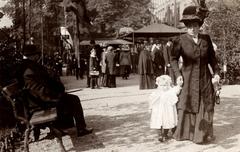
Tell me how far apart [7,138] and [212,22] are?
16512 millimetres

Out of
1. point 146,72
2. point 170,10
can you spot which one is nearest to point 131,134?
point 146,72

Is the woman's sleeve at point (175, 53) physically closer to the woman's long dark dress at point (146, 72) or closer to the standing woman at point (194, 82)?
the standing woman at point (194, 82)

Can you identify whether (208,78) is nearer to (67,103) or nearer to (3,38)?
(67,103)

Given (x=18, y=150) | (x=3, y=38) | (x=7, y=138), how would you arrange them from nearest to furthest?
(x=7, y=138) → (x=18, y=150) → (x=3, y=38)

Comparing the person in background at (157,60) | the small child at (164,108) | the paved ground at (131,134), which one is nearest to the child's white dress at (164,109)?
the small child at (164,108)

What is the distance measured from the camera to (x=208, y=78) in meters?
8.70

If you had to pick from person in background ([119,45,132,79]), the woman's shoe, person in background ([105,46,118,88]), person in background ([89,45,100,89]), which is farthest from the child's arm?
person in background ([119,45,132,79])

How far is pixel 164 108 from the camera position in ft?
29.3

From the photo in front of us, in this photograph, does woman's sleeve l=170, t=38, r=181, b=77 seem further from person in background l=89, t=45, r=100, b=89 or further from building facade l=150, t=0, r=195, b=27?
building facade l=150, t=0, r=195, b=27

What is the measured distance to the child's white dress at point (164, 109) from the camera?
29.0 ft

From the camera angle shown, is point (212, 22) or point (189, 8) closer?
point (189, 8)

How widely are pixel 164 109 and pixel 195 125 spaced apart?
0.63 m

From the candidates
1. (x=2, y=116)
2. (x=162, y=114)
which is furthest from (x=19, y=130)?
(x=162, y=114)

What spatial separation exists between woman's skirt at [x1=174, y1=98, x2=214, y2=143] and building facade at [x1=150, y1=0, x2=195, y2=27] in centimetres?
4540
